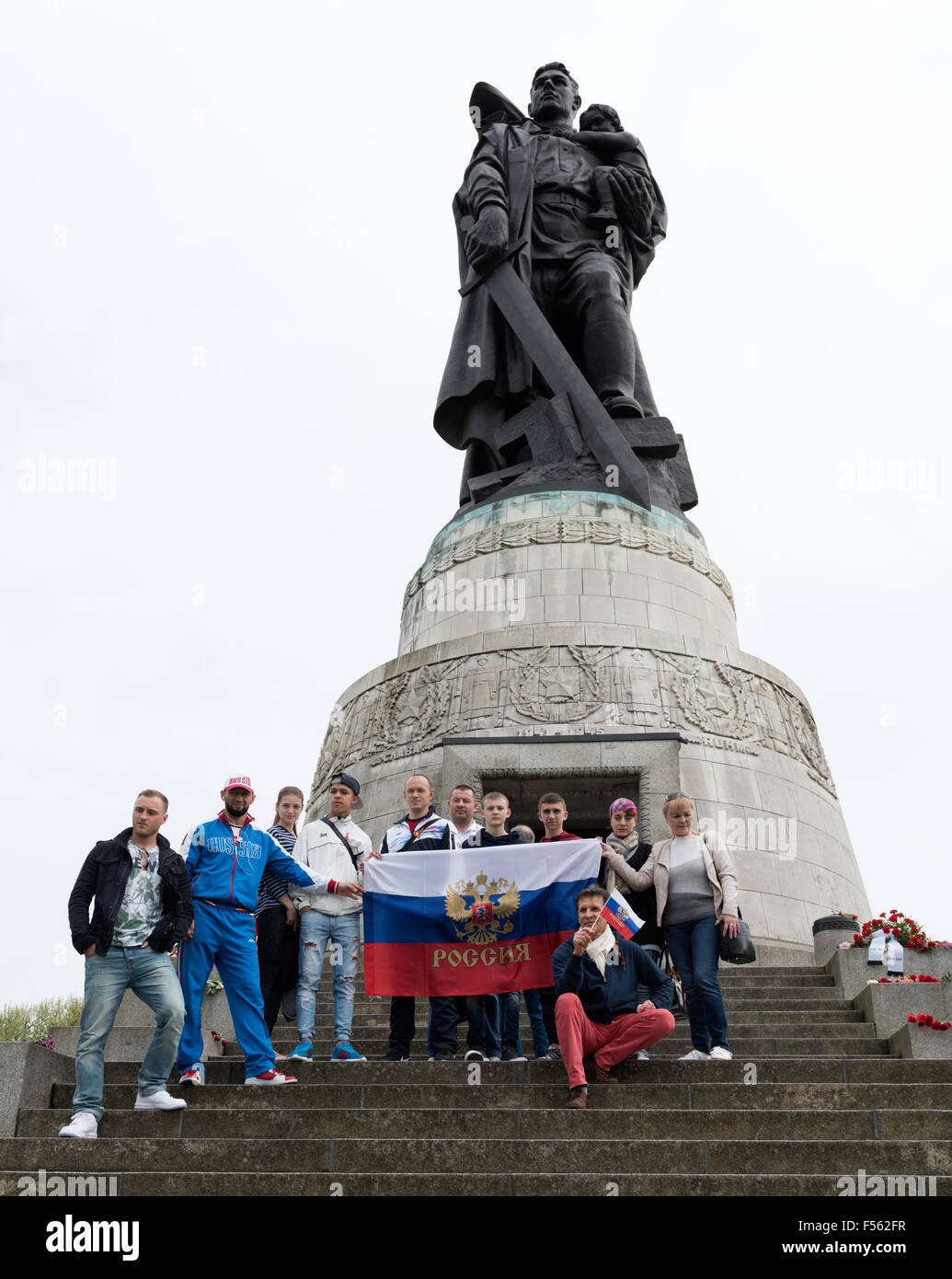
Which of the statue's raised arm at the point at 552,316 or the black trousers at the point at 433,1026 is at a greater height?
the statue's raised arm at the point at 552,316

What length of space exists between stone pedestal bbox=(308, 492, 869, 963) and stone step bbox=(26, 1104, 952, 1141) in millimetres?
6920

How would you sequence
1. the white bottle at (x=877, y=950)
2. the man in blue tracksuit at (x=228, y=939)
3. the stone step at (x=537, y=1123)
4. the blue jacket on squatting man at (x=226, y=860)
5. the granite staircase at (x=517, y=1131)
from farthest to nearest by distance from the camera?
the white bottle at (x=877, y=950), the blue jacket on squatting man at (x=226, y=860), the man in blue tracksuit at (x=228, y=939), the stone step at (x=537, y=1123), the granite staircase at (x=517, y=1131)

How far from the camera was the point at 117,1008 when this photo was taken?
7.38 m

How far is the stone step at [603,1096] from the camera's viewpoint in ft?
24.1

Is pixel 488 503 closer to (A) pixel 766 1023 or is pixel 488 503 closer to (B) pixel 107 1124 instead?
(A) pixel 766 1023

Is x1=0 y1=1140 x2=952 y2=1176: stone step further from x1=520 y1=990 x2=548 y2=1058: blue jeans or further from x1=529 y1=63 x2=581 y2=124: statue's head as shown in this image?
x1=529 y1=63 x2=581 y2=124: statue's head

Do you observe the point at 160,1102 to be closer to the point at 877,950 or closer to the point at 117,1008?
the point at 117,1008

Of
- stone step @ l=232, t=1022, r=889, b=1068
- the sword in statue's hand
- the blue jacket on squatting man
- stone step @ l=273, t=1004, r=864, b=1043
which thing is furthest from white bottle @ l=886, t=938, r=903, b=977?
the sword in statue's hand

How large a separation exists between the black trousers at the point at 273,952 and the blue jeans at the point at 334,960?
14cm

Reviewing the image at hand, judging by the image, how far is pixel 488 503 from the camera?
19.1 m

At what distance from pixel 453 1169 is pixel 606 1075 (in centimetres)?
144

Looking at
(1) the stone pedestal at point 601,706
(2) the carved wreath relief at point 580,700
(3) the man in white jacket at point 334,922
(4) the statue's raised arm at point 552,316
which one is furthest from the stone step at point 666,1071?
(4) the statue's raised arm at point 552,316

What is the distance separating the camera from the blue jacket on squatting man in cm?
814

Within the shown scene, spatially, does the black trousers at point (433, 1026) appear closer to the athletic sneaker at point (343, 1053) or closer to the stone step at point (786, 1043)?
the athletic sneaker at point (343, 1053)
